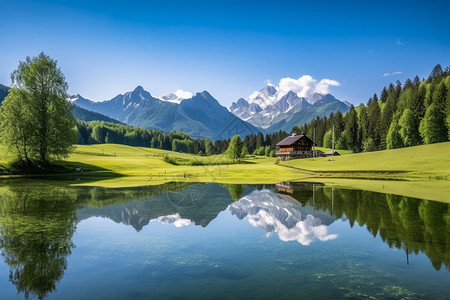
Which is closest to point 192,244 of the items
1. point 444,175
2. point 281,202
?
point 281,202

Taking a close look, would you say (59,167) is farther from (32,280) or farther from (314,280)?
(314,280)

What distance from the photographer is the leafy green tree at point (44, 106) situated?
56312mm

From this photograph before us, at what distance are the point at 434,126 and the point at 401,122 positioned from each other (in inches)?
585

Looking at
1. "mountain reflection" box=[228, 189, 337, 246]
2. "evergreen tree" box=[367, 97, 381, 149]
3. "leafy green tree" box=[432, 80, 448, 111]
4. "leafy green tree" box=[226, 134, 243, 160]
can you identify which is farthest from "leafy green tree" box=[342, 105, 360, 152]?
"mountain reflection" box=[228, 189, 337, 246]

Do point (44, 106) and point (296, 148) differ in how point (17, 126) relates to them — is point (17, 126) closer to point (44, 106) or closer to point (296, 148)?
point (44, 106)

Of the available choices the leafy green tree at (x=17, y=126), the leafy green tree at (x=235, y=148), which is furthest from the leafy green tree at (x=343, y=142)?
the leafy green tree at (x=17, y=126)

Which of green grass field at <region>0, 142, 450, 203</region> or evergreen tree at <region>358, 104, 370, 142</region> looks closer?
green grass field at <region>0, 142, 450, 203</region>

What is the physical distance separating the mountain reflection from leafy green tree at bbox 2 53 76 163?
46583 millimetres

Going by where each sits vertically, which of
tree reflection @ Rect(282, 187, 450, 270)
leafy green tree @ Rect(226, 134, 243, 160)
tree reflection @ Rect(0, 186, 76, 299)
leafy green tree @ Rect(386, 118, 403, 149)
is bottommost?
tree reflection @ Rect(0, 186, 76, 299)

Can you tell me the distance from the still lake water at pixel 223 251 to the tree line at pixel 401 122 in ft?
284

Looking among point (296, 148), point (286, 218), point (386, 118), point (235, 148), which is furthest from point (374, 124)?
point (286, 218)

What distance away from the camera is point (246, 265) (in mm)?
12453

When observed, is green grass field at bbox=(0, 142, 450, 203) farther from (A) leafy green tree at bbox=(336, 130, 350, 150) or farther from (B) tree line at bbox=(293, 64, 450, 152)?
(A) leafy green tree at bbox=(336, 130, 350, 150)

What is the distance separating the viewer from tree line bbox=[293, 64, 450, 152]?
9369 centimetres
